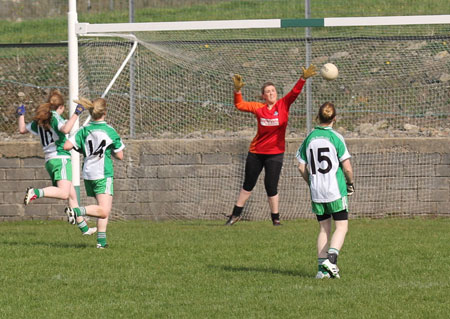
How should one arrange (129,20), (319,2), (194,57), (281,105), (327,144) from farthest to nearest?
(319,2), (129,20), (194,57), (281,105), (327,144)

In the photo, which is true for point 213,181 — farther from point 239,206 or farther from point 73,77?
point 73,77

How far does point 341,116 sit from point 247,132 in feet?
4.90

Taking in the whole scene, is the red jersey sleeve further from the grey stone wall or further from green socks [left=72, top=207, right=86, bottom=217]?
green socks [left=72, top=207, right=86, bottom=217]

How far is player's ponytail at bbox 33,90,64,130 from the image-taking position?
11.0 metres

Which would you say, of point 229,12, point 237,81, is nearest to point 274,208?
point 237,81

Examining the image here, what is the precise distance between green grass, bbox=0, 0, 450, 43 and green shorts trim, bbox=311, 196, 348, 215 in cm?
685

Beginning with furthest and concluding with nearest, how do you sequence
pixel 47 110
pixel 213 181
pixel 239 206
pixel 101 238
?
1. pixel 213 181
2. pixel 239 206
3. pixel 47 110
4. pixel 101 238

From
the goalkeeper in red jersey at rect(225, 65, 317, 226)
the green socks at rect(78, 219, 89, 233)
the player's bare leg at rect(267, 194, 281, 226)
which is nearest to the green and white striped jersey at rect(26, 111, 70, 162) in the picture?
the green socks at rect(78, 219, 89, 233)

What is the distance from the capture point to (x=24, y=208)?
547 inches

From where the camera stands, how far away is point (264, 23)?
12.5 metres

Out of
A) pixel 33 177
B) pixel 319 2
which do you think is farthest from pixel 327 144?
pixel 319 2

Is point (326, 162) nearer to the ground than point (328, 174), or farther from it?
farther from it

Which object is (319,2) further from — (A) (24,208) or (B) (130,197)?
(A) (24,208)

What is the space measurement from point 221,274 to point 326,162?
1432 mm
